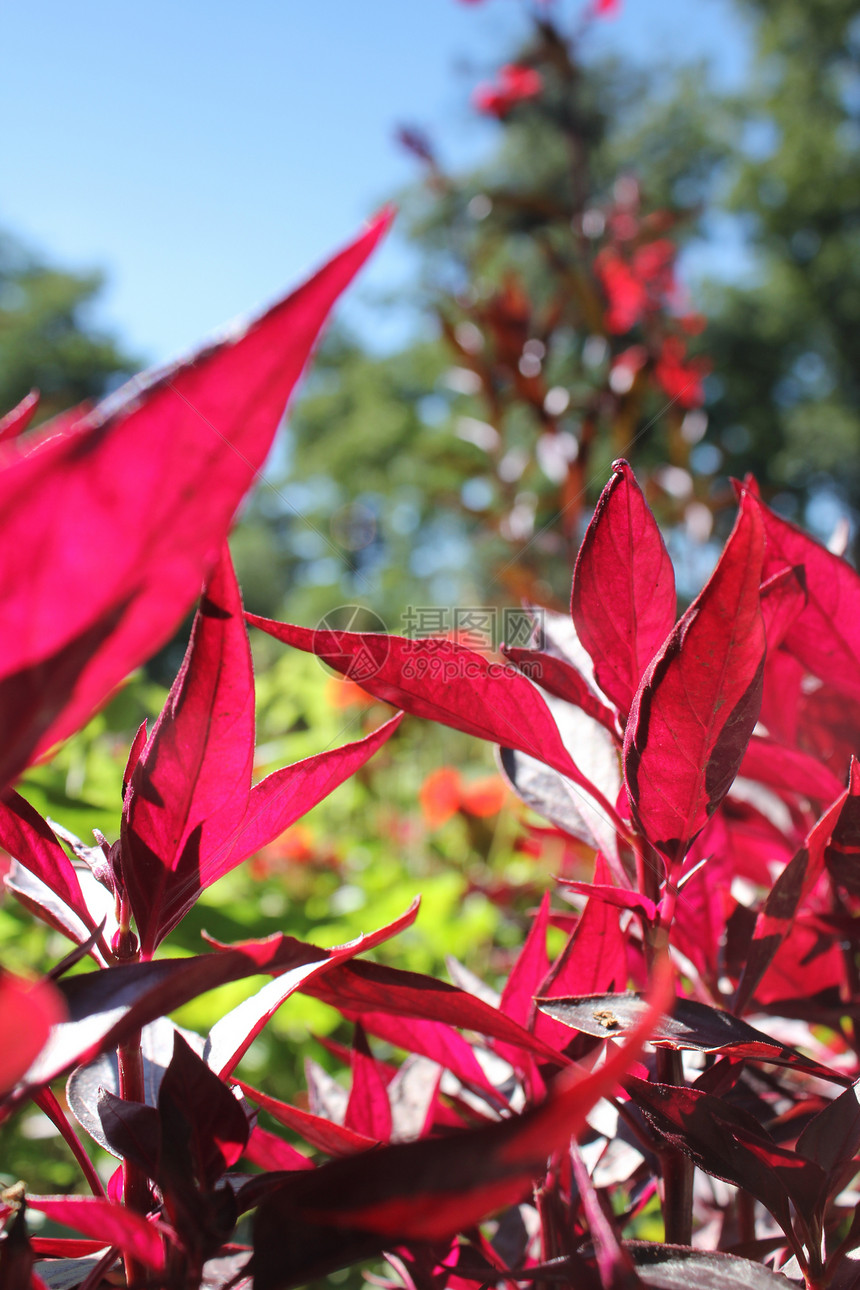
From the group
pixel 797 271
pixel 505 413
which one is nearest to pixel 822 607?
pixel 505 413

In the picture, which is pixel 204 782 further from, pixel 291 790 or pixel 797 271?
pixel 797 271

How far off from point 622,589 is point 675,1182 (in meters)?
0.21

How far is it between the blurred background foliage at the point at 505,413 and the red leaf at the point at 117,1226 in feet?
0.73

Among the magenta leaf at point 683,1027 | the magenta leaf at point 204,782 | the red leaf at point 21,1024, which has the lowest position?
the magenta leaf at point 683,1027

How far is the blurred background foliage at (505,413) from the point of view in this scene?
3.22ft

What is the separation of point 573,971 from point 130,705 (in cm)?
78

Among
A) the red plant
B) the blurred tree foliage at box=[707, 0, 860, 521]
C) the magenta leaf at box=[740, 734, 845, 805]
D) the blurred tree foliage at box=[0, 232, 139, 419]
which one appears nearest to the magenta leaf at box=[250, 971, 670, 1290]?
the red plant

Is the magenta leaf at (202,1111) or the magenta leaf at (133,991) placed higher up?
the magenta leaf at (133,991)

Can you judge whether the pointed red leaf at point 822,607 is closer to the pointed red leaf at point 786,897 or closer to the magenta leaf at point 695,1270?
the pointed red leaf at point 786,897

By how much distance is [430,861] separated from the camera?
5.36 ft

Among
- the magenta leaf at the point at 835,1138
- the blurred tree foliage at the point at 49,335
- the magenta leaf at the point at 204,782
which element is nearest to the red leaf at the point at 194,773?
the magenta leaf at the point at 204,782

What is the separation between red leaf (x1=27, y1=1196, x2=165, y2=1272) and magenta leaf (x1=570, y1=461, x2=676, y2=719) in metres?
0.21

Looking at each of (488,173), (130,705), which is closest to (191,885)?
(130,705)

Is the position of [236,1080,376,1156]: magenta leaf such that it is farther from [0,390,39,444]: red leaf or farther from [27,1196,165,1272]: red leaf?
[0,390,39,444]: red leaf
